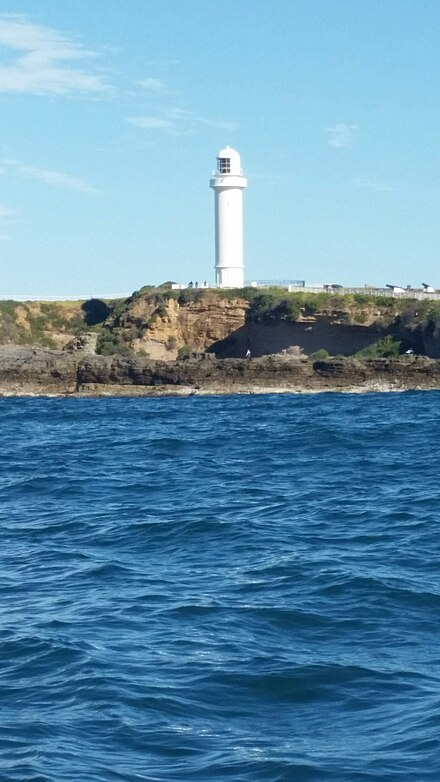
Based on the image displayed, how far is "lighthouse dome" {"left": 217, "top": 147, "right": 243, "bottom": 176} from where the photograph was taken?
74250 mm

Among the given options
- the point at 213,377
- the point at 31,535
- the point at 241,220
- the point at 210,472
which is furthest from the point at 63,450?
the point at 241,220

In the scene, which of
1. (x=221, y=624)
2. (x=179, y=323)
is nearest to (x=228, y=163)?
(x=179, y=323)

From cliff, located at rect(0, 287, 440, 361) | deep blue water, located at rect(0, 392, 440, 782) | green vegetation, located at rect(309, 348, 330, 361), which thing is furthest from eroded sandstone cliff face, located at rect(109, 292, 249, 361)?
deep blue water, located at rect(0, 392, 440, 782)

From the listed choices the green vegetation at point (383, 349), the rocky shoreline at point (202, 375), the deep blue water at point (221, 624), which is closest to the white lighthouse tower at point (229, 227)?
the green vegetation at point (383, 349)

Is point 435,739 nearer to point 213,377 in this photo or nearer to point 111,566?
point 111,566

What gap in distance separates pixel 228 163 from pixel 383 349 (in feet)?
58.8

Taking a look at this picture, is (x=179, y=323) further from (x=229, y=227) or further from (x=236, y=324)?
(x=229, y=227)

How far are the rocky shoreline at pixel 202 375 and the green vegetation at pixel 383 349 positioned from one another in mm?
7792

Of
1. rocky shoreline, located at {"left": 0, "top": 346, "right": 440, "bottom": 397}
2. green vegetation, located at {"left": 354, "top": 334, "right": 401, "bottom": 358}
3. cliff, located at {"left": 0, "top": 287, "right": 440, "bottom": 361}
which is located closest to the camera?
rocky shoreline, located at {"left": 0, "top": 346, "right": 440, "bottom": 397}

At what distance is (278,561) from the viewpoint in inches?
583

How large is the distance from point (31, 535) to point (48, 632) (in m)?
5.41

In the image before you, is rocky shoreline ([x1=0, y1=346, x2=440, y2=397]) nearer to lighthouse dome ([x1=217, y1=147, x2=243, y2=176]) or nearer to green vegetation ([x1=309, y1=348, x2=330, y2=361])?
green vegetation ([x1=309, y1=348, x2=330, y2=361])

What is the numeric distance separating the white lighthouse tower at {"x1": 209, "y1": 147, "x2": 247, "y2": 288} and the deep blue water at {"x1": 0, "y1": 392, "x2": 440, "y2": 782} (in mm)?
49364

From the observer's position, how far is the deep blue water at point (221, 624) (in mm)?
8617
